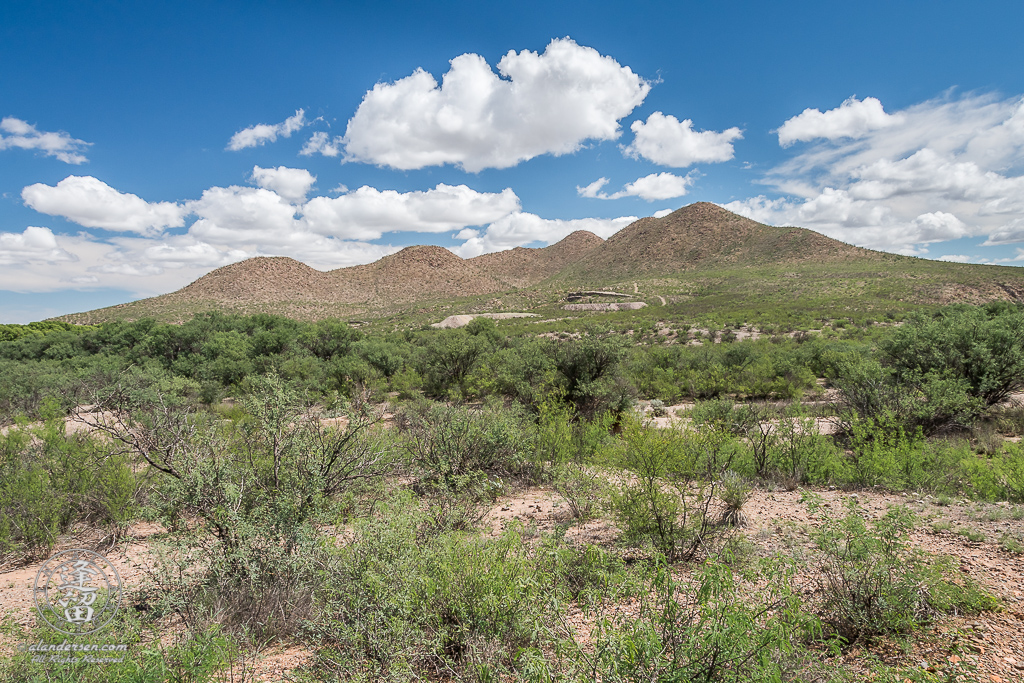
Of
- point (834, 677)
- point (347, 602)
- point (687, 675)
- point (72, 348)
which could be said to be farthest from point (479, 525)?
point (72, 348)

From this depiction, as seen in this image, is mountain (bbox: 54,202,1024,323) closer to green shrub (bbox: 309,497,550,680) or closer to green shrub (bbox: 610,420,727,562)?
green shrub (bbox: 610,420,727,562)

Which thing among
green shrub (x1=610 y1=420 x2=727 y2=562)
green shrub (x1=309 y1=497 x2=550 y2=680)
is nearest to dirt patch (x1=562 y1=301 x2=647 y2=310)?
green shrub (x1=610 y1=420 x2=727 y2=562)

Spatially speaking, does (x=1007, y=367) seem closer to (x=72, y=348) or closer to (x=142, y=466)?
(x=142, y=466)

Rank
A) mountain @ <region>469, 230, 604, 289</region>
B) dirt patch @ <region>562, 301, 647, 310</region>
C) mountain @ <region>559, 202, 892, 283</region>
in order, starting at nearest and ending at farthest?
dirt patch @ <region>562, 301, 647, 310</region>, mountain @ <region>559, 202, 892, 283</region>, mountain @ <region>469, 230, 604, 289</region>

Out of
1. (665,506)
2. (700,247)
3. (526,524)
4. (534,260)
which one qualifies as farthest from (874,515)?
(534,260)

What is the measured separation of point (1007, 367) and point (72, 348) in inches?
1481
